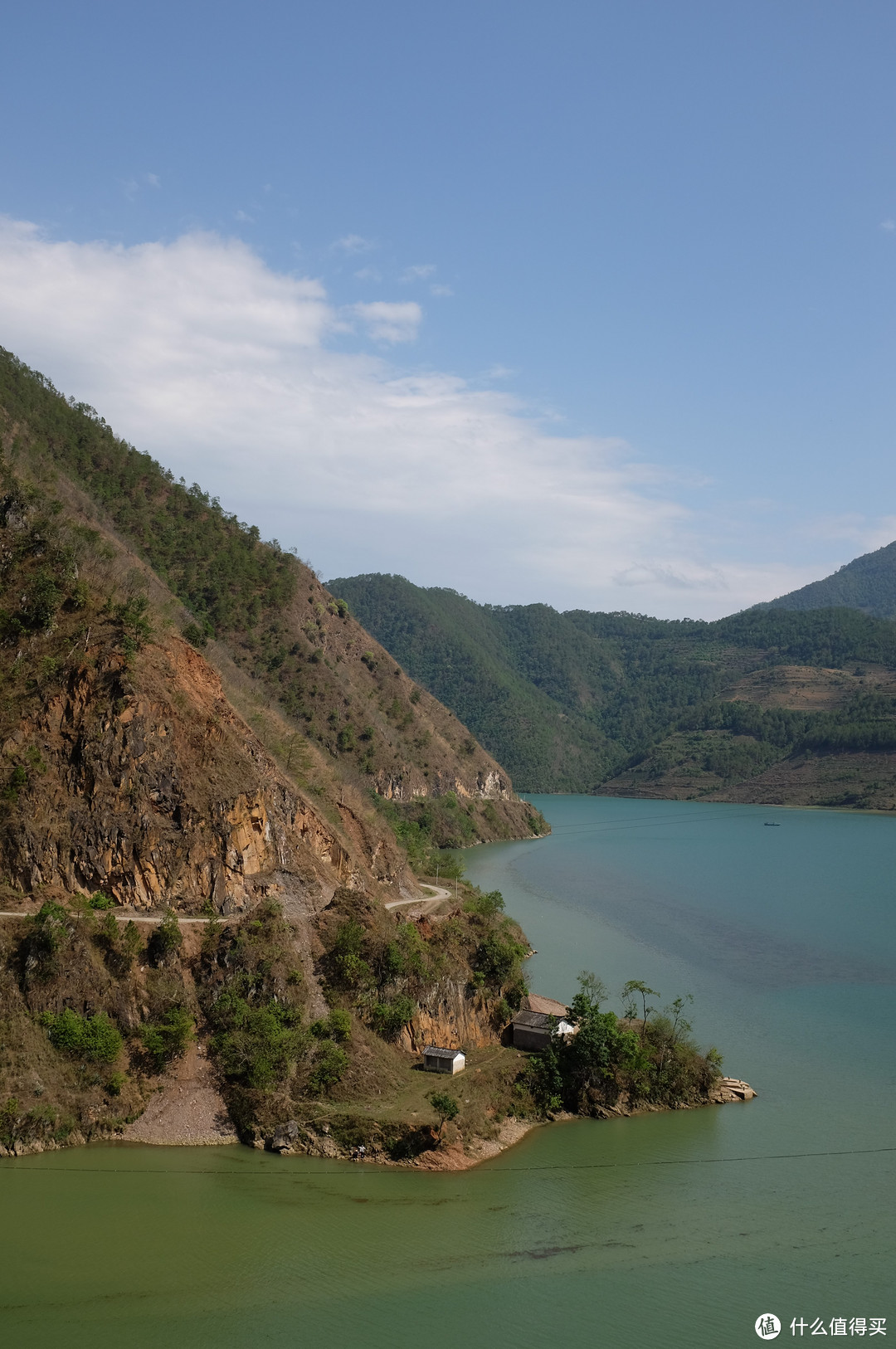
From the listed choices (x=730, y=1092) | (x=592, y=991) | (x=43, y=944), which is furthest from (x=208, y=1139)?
(x=592, y=991)

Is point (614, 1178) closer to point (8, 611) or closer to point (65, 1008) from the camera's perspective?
point (65, 1008)

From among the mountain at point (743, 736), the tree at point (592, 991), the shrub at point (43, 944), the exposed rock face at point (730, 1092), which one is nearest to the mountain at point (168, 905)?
the shrub at point (43, 944)

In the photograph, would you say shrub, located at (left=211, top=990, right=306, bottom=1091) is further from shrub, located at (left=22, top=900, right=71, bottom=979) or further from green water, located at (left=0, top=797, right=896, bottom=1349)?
shrub, located at (left=22, top=900, right=71, bottom=979)

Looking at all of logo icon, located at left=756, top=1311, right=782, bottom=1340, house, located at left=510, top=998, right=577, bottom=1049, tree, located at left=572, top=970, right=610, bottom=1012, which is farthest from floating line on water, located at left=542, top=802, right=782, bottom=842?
logo icon, located at left=756, top=1311, right=782, bottom=1340

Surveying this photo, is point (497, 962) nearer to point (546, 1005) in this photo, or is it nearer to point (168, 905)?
point (546, 1005)

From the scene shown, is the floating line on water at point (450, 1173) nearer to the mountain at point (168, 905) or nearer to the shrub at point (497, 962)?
the mountain at point (168, 905)

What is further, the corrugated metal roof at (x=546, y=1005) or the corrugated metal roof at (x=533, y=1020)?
the corrugated metal roof at (x=546, y=1005)
